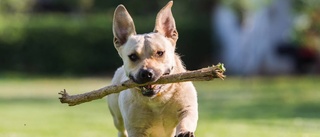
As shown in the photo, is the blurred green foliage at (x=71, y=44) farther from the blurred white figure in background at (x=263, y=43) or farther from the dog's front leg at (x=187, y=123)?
the dog's front leg at (x=187, y=123)

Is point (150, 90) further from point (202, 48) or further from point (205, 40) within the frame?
point (205, 40)

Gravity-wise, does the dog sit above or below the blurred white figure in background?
below

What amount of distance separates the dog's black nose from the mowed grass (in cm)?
498

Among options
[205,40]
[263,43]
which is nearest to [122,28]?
[263,43]

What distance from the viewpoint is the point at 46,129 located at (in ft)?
50.9

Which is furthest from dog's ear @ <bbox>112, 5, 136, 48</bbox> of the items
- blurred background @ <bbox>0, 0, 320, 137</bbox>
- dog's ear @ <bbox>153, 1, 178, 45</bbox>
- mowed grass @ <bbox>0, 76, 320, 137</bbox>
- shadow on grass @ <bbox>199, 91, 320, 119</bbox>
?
blurred background @ <bbox>0, 0, 320, 137</bbox>

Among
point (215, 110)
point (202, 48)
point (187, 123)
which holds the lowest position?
point (187, 123)

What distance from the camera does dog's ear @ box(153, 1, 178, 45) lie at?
31.6 feet

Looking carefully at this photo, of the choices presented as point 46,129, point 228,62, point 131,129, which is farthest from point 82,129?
point 228,62

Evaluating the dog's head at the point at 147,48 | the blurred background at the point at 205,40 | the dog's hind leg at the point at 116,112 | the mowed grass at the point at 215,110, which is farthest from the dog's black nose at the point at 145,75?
the blurred background at the point at 205,40

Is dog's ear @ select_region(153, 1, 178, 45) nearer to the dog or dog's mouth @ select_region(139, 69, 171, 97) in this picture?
the dog

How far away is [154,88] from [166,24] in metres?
1.03

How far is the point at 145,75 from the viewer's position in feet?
28.6

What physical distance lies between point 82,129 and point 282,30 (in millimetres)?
24797
